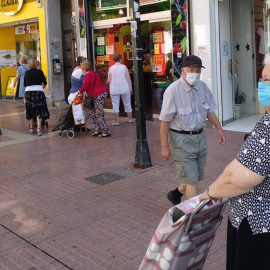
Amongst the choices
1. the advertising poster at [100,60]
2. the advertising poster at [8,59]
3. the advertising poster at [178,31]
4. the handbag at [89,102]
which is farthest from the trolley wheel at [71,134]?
the advertising poster at [8,59]

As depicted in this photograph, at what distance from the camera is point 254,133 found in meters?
2.46

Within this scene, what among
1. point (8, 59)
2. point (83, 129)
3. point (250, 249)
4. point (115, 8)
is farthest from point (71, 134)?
point (8, 59)

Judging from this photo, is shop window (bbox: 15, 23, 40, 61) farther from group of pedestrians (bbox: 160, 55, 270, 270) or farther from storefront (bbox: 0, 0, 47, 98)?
group of pedestrians (bbox: 160, 55, 270, 270)

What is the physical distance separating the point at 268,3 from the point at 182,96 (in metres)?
7.38

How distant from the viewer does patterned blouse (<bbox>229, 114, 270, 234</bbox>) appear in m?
2.39

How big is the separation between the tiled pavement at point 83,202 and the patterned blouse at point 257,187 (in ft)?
5.59

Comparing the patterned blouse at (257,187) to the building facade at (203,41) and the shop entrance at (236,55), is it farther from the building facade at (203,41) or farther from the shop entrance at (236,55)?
the shop entrance at (236,55)

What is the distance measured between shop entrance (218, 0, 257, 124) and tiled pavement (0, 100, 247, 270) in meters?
1.40

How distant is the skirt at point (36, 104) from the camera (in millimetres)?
10877

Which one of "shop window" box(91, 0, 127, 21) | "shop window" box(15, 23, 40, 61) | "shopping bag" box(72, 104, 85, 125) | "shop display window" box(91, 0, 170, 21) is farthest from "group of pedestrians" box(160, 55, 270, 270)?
"shop window" box(15, 23, 40, 61)

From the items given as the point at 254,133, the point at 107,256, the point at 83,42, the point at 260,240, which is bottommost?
the point at 107,256

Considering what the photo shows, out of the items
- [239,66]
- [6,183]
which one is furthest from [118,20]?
[6,183]

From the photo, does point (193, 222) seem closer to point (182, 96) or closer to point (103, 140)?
point (182, 96)

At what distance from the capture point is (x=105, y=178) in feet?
23.5
